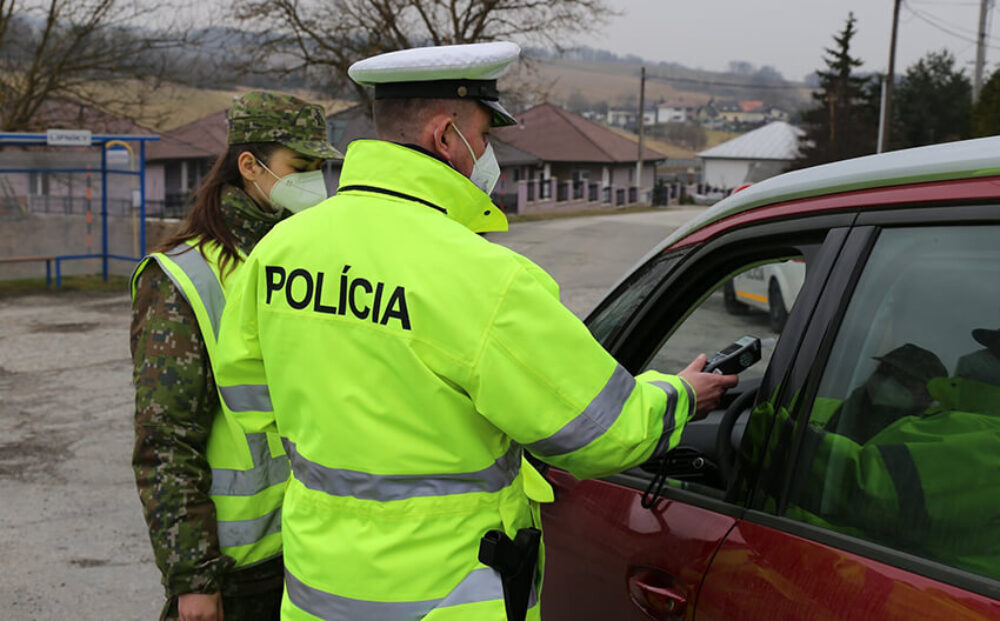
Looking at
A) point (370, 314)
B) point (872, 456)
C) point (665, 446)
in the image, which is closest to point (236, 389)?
point (370, 314)

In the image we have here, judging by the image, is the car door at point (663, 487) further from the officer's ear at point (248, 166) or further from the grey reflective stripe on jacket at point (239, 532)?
the officer's ear at point (248, 166)

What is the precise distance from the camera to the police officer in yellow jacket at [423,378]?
1.68m

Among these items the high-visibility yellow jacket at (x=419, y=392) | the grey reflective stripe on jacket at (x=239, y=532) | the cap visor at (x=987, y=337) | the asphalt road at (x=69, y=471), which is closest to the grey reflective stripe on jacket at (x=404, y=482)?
the high-visibility yellow jacket at (x=419, y=392)

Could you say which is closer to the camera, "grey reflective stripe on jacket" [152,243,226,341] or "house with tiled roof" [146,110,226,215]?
"grey reflective stripe on jacket" [152,243,226,341]

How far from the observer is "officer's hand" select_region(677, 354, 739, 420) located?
193 centimetres

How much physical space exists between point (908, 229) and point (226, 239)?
159 centimetres

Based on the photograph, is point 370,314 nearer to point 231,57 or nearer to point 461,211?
point 461,211

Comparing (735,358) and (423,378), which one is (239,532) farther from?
(735,358)

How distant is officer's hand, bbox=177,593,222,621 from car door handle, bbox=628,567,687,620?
985 mm

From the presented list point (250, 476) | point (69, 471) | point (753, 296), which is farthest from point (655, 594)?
point (69, 471)

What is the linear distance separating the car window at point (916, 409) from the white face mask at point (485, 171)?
2.41ft

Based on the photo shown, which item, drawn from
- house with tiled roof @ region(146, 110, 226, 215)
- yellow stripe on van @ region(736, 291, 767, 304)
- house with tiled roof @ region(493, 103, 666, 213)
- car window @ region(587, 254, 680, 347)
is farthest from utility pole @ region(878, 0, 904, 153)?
car window @ region(587, 254, 680, 347)

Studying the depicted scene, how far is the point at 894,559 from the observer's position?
5.11 ft

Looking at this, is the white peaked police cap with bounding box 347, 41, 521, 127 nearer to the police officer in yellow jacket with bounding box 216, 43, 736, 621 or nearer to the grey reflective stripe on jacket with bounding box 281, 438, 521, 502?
the police officer in yellow jacket with bounding box 216, 43, 736, 621
